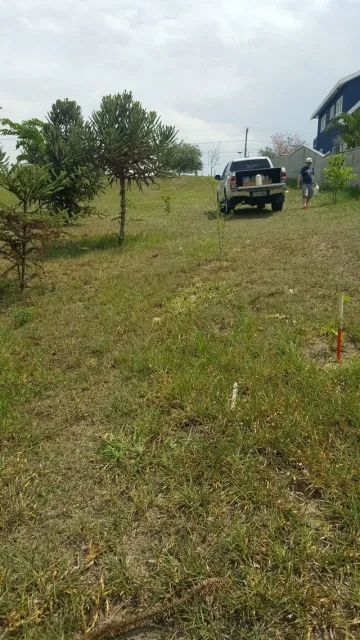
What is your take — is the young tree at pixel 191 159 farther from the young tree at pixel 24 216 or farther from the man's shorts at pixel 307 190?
the young tree at pixel 24 216

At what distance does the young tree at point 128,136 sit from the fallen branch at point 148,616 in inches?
334

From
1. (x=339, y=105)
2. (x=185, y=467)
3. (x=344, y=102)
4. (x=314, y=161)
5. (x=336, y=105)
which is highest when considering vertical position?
(x=336, y=105)

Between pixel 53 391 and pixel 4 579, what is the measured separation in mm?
1534

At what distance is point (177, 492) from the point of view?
1.98 m

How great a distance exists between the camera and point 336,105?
30.4m

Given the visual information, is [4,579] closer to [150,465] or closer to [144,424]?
[150,465]

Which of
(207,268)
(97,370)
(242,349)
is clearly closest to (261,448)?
(242,349)

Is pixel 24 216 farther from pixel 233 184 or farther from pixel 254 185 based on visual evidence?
pixel 254 185

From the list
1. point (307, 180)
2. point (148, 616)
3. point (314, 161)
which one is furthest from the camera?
point (314, 161)

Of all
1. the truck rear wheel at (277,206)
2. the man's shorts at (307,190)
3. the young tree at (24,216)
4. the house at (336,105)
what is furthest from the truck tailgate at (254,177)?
the house at (336,105)

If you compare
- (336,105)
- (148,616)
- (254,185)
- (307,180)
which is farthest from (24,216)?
(336,105)

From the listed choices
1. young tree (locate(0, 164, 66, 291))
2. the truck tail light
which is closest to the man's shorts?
the truck tail light

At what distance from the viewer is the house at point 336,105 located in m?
26.8

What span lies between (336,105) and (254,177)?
2447 centimetres
